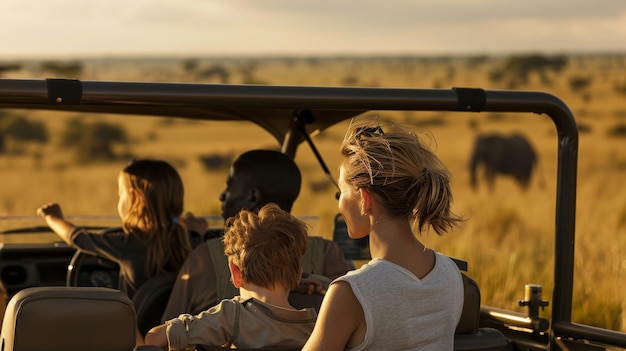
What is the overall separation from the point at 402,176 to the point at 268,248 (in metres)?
0.68

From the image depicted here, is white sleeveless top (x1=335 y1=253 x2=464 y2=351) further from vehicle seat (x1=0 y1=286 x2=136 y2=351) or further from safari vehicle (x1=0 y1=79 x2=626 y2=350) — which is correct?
safari vehicle (x1=0 y1=79 x2=626 y2=350)

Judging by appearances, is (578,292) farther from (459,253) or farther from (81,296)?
(81,296)

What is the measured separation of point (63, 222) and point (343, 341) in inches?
101

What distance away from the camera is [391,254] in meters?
3.52

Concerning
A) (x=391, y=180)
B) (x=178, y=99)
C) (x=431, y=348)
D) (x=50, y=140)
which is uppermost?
(x=50, y=140)

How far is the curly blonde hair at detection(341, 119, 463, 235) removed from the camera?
3.50 metres

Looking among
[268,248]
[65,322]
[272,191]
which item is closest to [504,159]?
[272,191]

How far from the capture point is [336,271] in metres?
5.23

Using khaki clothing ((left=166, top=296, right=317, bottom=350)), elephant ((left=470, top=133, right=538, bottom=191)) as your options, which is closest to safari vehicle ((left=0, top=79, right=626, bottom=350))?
khaki clothing ((left=166, top=296, right=317, bottom=350))

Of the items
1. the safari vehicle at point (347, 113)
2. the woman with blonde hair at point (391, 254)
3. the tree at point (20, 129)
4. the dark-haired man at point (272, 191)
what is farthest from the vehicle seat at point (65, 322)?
the tree at point (20, 129)

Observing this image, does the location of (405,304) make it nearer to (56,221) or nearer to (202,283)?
(202,283)

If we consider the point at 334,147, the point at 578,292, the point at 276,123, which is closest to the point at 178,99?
the point at 276,123

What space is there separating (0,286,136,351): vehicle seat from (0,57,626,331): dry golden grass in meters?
0.78

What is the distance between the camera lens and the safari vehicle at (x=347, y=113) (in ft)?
14.6
